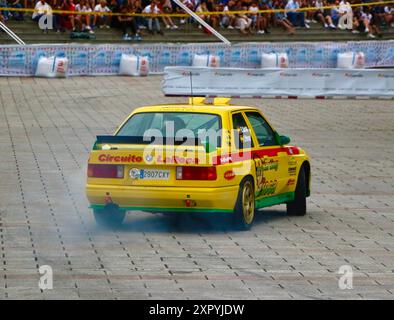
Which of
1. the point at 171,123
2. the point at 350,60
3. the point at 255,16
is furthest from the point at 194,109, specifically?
the point at 255,16

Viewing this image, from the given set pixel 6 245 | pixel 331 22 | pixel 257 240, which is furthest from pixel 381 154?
pixel 331 22

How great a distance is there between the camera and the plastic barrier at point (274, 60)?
137 ft

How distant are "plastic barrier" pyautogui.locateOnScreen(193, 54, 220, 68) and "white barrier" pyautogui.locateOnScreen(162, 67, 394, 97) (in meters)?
6.13

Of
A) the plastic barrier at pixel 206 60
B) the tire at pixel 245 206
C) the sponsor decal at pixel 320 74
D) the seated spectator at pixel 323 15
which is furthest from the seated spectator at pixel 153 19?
the tire at pixel 245 206

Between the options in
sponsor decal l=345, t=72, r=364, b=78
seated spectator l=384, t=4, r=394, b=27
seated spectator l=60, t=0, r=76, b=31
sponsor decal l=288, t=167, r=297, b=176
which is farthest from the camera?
seated spectator l=384, t=4, r=394, b=27

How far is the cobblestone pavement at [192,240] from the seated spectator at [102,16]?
17710mm

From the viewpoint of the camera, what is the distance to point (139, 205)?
14000 millimetres

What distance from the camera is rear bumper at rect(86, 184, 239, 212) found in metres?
13.9

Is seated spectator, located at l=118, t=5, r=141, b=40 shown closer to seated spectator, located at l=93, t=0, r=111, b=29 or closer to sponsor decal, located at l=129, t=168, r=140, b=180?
seated spectator, located at l=93, t=0, r=111, b=29

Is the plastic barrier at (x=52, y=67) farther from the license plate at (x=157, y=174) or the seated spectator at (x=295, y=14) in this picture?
the license plate at (x=157, y=174)

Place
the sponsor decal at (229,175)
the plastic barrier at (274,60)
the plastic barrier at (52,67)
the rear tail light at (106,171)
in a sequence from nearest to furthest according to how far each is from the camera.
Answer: the sponsor decal at (229,175)
the rear tail light at (106,171)
the plastic barrier at (52,67)
the plastic barrier at (274,60)

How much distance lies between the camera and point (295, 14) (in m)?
46.8

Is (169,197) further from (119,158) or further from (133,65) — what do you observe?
(133,65)

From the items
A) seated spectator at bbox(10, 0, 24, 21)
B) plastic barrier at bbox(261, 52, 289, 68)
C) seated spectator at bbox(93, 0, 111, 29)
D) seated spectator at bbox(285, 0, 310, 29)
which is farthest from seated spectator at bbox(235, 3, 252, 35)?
seated spectator at bbox(10, 0, 24, 21)
